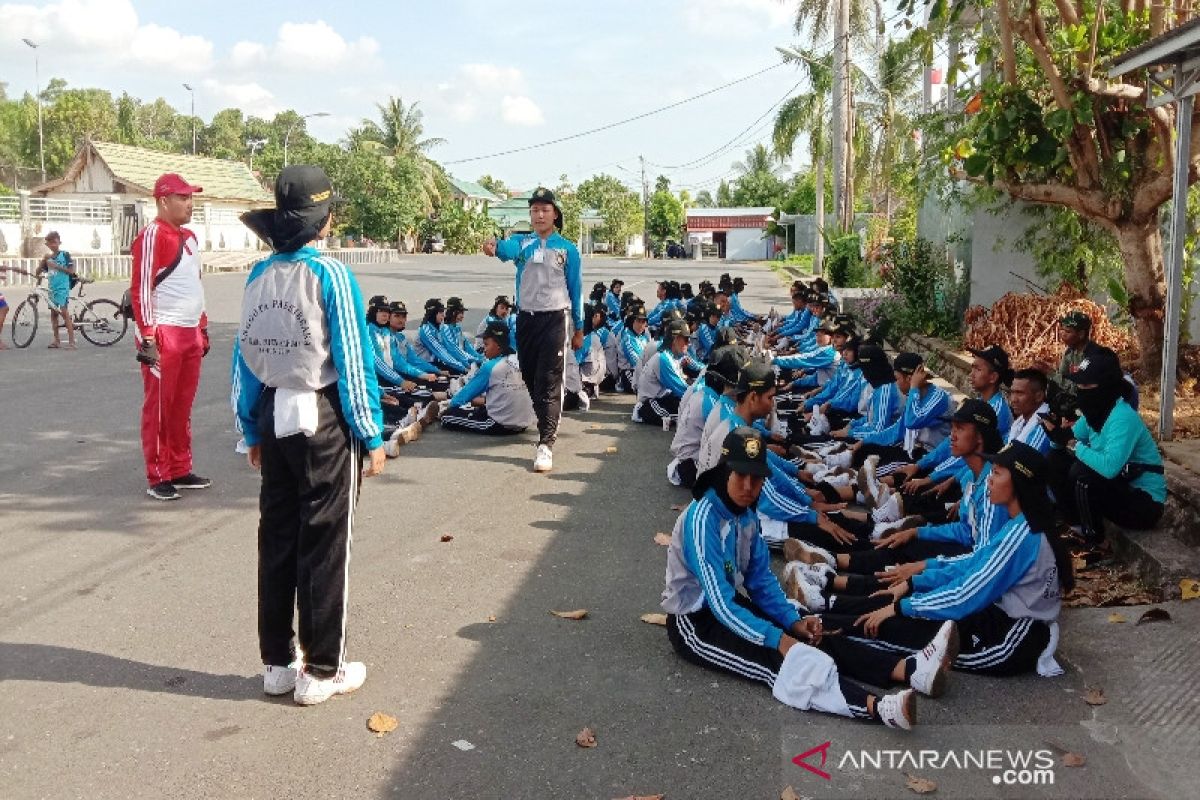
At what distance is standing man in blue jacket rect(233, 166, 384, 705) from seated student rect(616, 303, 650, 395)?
7.47 m

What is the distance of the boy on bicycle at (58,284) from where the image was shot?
15367 mm

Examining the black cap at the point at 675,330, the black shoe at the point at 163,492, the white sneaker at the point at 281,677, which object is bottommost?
the white sneaker at the point at 281,677

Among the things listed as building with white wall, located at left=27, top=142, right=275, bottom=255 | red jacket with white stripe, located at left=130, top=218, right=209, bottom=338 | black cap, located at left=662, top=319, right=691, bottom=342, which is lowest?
black cap, located at left=662, top=319, right=691, bottom=342

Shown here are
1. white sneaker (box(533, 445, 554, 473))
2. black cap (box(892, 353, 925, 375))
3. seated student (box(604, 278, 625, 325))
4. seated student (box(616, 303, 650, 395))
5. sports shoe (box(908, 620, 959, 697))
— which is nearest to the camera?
sports shoe (box(908, 620, 959, 697))

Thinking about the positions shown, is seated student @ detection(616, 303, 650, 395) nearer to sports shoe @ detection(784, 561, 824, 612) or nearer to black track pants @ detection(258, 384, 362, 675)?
sports shoe @ detection(784, 561, 824, 612)

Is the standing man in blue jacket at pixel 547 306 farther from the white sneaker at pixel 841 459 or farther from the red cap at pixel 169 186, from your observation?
the red cap at pixel 169 186

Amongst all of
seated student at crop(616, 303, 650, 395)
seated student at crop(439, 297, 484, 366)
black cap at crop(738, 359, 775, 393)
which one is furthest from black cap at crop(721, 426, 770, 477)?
seated student at crop(439, 297, 484, 366)

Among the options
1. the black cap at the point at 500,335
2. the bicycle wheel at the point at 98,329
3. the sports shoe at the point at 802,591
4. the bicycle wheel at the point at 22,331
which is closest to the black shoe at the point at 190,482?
the black cap at the point at 500,335

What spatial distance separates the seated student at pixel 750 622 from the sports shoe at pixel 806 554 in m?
0.84

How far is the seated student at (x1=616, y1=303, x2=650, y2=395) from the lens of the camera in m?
11.9

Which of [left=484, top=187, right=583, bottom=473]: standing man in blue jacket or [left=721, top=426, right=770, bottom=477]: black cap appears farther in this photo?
[left=484, top=187, right=583, bottom=473]: standing man in blue jacket

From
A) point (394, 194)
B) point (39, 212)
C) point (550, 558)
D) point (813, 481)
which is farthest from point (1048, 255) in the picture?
point (394, 194)

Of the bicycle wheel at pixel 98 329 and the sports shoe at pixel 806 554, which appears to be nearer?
the sports shoe at pixel 806 554

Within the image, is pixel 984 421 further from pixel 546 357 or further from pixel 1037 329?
pixel 1037 329
